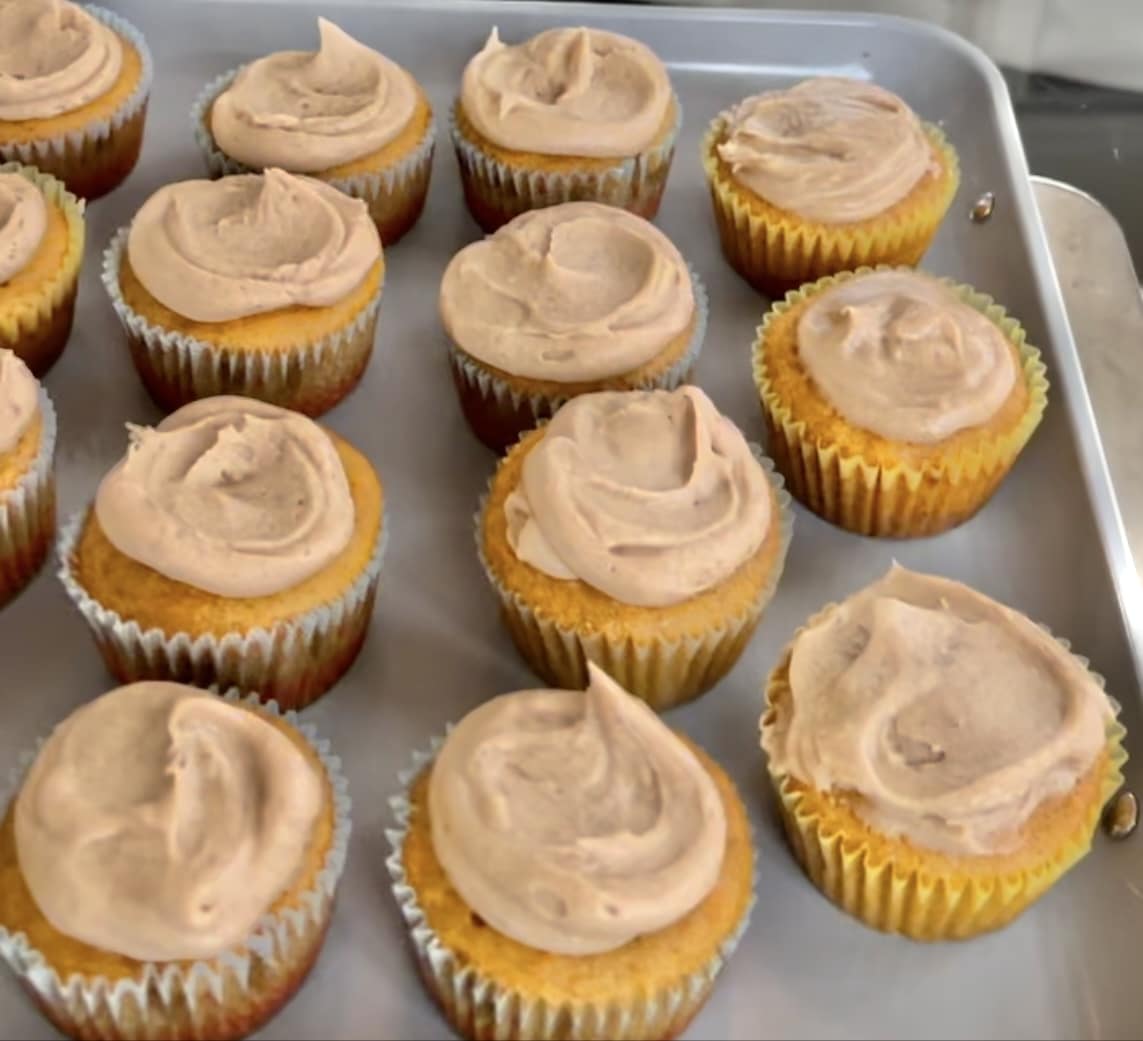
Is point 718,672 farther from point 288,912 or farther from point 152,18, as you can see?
point 152,18

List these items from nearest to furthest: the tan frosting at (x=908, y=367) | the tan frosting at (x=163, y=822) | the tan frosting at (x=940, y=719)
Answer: the tan frosting at (x=163, y=822) → the tan frosting at (x=940, y=719) → the tan frosting at (x=908, y=367)

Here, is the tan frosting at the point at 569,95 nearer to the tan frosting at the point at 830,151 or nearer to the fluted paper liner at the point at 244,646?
the tan frosting at the point at 830,151

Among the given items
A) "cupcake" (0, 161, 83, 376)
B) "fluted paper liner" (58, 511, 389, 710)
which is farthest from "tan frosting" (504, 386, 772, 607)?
"cupcake" (0, 161, 83, 376)

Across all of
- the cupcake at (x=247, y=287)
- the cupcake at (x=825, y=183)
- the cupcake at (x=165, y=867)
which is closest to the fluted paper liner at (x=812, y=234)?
the cupcake at (x=825, y=183)

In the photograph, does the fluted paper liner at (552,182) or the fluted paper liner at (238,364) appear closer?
the fluted paper liner at (238,364)

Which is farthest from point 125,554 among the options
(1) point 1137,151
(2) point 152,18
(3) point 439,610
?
(1) point 1137,151

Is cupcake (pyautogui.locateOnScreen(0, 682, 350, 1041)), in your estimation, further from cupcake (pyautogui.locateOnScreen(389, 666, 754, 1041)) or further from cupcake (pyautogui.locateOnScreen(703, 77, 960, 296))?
cupcake (pyautogui.locateOnScreen(703, 77, 960, 296))

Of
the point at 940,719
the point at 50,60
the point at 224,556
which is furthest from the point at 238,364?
the point at 940,719
